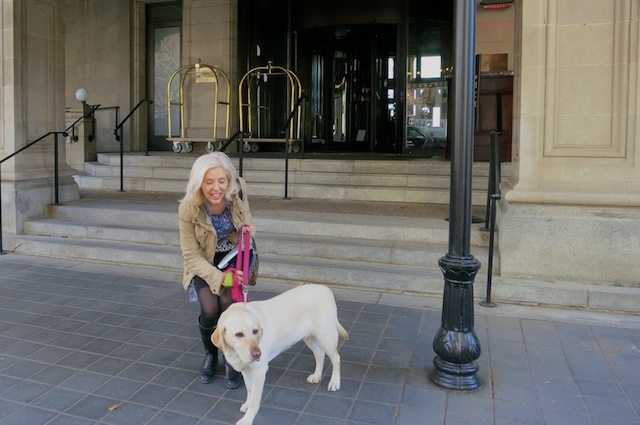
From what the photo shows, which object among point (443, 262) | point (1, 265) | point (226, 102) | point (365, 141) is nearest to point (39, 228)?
point (1, 265)

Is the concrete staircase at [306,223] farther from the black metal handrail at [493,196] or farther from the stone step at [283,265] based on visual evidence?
the black metal handrail at [493,196]

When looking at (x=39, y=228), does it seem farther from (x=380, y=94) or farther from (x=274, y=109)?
(x=380, y=94)

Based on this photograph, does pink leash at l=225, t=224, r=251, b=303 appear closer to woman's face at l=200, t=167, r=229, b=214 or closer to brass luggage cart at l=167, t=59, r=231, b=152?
woman's face at l=200, t=167, r=229, b=214

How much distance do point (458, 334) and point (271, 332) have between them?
50.6 inches

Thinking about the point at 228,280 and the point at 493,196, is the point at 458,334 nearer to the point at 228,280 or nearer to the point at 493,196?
the point at 228,280

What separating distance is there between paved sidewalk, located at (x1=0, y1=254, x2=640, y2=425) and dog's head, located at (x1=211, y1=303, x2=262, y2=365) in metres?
0.55

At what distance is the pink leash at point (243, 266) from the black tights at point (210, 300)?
18cm

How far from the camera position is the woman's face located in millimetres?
3473

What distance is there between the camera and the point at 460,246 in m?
3.68

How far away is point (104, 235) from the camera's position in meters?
7.47

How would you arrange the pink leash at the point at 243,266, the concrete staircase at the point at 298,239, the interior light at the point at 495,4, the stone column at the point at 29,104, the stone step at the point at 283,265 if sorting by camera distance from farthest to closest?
the interior light at the point at 495,4
the stone column at the point at 29,104
the concrete staircase at the point at 298,239
the stone step at the point at 283,265
the pink leash at the point at 243,266

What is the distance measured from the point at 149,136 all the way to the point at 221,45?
2.92m

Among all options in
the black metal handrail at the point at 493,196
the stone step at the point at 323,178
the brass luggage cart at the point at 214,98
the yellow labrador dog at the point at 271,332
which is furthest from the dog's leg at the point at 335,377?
the brass luggage cart at the point at 214,98

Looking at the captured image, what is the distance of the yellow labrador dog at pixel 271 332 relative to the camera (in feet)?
9.84
